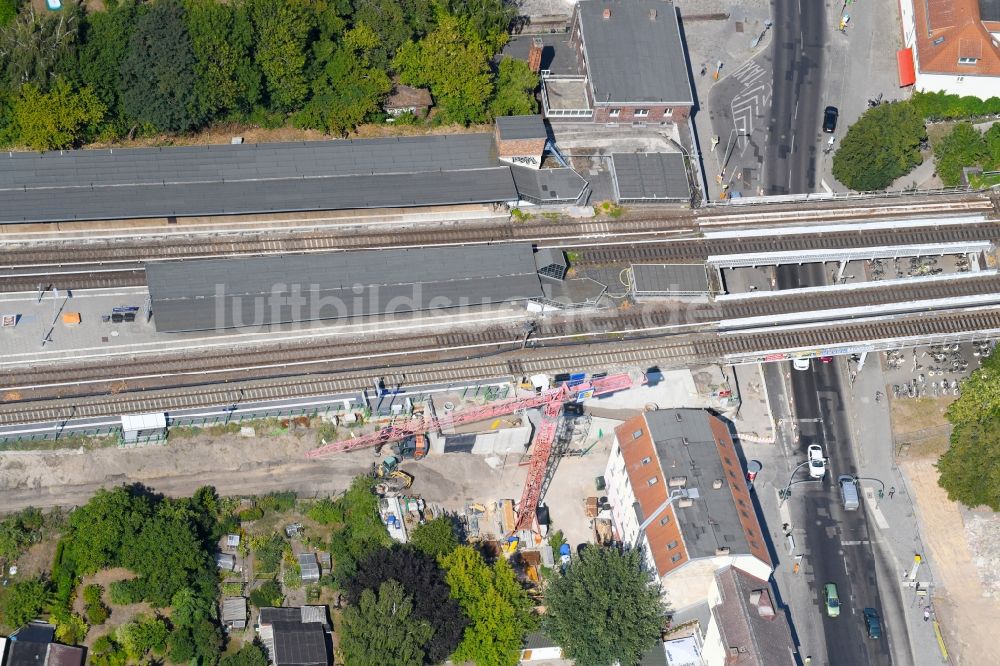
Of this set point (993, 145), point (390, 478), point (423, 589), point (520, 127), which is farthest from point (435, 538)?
point (993, 145)

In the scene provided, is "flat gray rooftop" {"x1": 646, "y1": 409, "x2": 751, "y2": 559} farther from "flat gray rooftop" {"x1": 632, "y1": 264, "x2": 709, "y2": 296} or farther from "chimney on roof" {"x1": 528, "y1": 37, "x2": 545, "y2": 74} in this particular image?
"chimney on roof" {"x1": 528, "y1": 37, "x2": 545, "y2": 74}

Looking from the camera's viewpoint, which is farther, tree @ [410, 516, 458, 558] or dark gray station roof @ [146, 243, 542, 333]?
dark gray station roof @ [146, 243, 542, 333]

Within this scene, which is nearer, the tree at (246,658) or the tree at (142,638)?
the tree at (142,638)

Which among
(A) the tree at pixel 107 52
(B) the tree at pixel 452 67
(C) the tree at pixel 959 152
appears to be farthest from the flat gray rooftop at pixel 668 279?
(A) the tree at pixel 107 52

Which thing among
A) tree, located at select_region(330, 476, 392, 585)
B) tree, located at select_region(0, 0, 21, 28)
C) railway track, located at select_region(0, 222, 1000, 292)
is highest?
tree, located at select_region(0, 0, 21, 28)

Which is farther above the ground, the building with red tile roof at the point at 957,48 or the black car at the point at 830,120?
the building with red tile roof at the point at 957,48

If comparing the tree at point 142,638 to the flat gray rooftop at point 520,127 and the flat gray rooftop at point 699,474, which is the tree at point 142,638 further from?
the flat gray rooftop at point 520,127

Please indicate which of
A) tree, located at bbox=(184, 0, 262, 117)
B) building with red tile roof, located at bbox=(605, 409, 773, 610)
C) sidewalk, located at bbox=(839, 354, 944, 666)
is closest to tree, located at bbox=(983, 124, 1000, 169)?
sidewalk, located at bbox=(839, 354, 944, 666)
